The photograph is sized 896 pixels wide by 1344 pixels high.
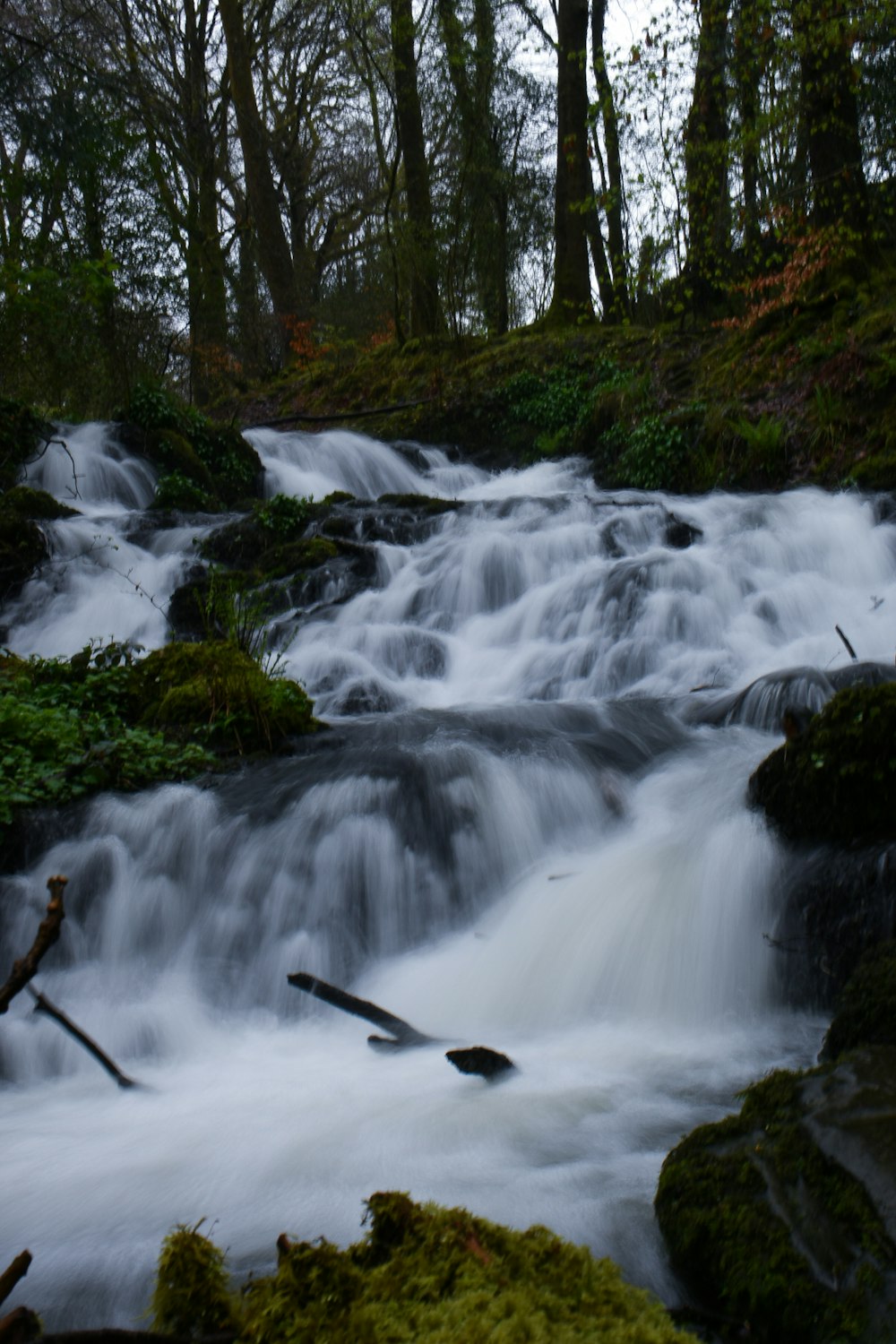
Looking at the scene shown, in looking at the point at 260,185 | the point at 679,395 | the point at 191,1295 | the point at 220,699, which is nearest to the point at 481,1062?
the point at 191,1295

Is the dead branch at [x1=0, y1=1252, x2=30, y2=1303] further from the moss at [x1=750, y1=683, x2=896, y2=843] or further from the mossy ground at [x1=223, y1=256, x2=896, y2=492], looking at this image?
the mossy ground at [x1=223, y1=256, x2=896, y2=492]

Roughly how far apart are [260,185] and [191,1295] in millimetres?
22828

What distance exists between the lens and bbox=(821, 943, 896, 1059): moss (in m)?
2.92

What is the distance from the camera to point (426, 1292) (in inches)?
60.6

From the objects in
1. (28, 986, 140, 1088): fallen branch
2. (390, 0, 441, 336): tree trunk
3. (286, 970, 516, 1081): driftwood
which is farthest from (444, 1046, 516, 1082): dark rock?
(390, 0, 441, 336): tree trunk

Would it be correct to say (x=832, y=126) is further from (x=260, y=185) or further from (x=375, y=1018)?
(x=260, y=185)

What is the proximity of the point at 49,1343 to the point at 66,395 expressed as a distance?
17103 millimetres

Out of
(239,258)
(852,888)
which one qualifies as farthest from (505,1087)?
(239,258)

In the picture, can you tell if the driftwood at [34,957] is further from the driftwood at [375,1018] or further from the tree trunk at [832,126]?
the tree trunk at [832,126]

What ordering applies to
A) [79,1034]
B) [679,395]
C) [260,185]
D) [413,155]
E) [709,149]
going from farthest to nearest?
[260,185] → [413,155] → [679,395] → [709,149] → [79,1034]

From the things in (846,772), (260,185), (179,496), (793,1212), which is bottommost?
(793,1212)

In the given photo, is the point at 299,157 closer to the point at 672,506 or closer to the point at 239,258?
the point at 239,258

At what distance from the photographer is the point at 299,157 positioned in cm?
2684

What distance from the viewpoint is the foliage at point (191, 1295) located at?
1.65 m
